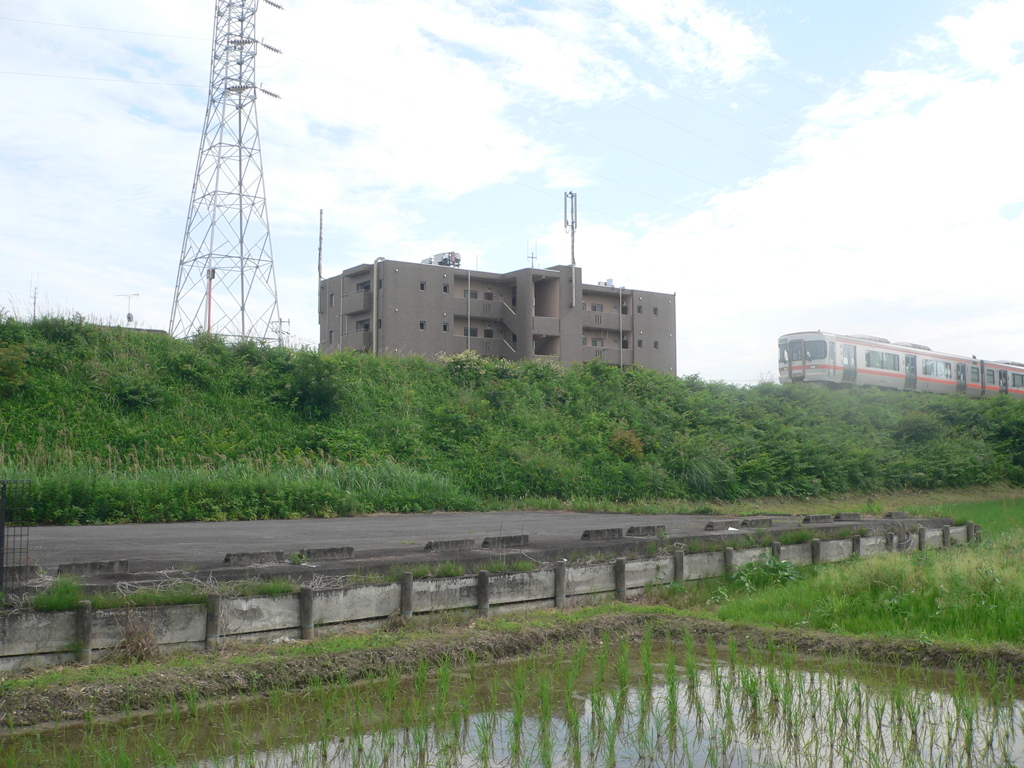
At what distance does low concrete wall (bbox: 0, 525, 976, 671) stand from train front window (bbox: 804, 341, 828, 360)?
26.7 metres

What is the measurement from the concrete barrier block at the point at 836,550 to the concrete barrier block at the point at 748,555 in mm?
1204

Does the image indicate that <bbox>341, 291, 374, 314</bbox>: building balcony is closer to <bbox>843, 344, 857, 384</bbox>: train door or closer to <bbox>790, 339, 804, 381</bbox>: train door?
<bbox>790, 339, 804, 381</bbox>: train door

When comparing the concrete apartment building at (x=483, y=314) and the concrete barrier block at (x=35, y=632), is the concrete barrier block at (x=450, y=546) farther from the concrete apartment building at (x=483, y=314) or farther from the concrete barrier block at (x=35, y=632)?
the concrete apartment building at (x=483, y=314)

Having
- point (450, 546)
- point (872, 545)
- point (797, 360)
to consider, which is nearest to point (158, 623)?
point (450, 546)

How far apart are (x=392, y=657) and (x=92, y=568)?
10.1 feet

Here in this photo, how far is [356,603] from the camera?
23.1 feet

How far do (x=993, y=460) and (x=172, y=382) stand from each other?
28158mm

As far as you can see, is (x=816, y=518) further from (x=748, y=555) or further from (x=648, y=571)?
(x=648, y=571)

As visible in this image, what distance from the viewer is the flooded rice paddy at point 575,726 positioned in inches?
185

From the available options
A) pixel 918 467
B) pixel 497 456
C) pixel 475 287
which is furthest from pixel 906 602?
pixel 475 287

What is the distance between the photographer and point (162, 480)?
16359 millimetres

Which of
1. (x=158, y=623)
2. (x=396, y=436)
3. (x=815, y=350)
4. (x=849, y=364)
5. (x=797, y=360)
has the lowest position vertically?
(x=158, y=623)

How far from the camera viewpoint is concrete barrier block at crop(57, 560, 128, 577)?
745cm

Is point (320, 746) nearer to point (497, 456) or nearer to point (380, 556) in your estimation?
point (380, 556)
